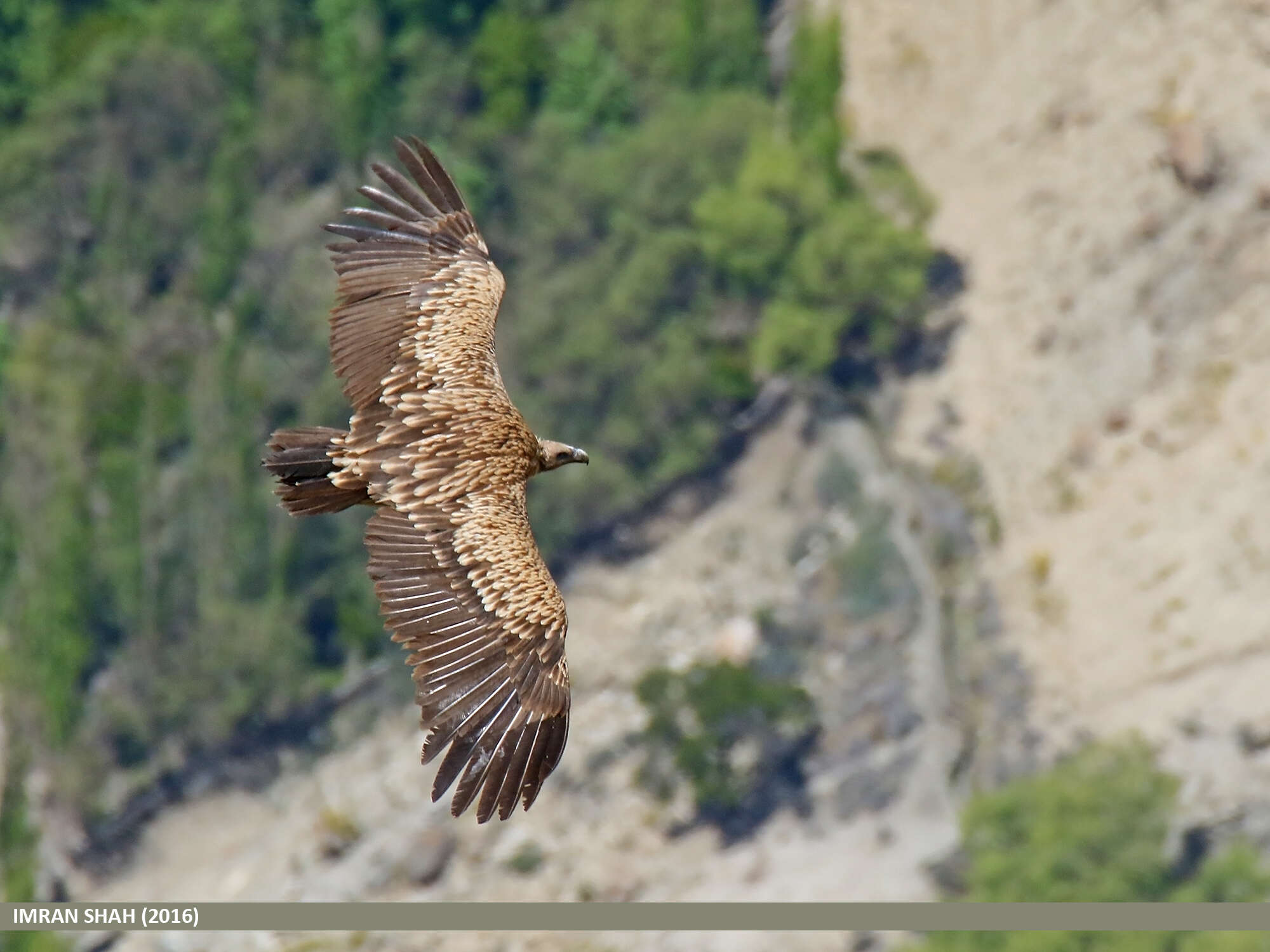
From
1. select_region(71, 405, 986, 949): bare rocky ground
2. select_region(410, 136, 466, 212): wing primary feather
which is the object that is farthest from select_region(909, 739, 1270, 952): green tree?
select_region(410, 136, 466, 212): wing primary feather

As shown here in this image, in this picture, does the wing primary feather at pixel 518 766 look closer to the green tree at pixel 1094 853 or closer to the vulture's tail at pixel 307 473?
the vulture's tail at pixel 307 473

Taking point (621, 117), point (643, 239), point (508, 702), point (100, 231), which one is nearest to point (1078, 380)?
point (643, 239)

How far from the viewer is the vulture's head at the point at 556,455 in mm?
17375

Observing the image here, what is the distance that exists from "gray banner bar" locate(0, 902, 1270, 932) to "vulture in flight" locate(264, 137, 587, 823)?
30.5 metres

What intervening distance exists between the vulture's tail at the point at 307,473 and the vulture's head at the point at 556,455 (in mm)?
1858

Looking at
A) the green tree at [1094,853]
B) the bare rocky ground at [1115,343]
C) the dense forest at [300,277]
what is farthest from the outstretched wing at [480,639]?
the dense forest at [300,277]

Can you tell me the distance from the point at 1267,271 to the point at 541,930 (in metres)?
24.7

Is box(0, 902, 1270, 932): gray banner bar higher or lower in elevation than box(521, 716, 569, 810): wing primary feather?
lower

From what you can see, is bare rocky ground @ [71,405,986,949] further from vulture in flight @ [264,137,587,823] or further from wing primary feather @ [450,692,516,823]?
wing primary feather @ [450,692,516,823]

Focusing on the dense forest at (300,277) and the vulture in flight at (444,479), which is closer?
the vulture in flight at (444,479)

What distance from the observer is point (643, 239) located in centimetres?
6919

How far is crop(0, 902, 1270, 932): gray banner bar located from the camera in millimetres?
48500

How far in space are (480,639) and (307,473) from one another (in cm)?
217

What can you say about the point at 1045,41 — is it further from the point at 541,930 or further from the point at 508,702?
the point at 508,702
